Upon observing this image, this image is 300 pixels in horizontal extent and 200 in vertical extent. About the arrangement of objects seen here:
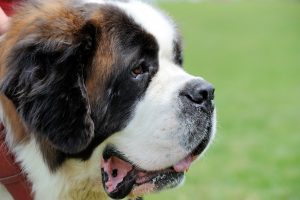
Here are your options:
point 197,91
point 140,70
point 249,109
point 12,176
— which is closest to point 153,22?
point 140,70

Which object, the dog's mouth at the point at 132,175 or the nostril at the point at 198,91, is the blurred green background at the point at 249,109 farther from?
the dog's mouth at the point at 132,175

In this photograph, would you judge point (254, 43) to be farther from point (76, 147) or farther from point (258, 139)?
point (76, 147)

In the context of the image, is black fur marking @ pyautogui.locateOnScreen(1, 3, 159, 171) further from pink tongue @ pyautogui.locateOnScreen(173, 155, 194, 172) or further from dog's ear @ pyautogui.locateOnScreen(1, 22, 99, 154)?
pink tongue @ pyautogui.locateOnScreen(173, 155, 194, 172)

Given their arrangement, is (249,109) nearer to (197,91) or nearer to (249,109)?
(249,109)

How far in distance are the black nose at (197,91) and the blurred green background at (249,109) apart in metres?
0.71

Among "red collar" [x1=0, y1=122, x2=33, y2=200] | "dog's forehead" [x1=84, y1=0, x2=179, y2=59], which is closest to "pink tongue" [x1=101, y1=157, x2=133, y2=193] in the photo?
"red collar" [x1=0, y1=122, x2=33, y2=200]

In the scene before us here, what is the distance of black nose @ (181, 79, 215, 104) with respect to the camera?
2572mm

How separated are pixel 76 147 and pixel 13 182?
0.33 meters

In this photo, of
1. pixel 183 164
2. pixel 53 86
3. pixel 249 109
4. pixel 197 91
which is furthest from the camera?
pixel 249 109

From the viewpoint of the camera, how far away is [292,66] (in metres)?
13.5

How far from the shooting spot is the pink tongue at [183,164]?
265 centimetres

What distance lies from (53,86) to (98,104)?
0.20 m

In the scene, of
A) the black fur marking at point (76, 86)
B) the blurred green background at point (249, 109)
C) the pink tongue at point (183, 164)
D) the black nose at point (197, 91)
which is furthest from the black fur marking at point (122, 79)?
the blurred green background at point (249, 109)

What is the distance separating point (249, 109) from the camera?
8.99 meters
